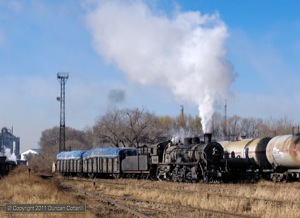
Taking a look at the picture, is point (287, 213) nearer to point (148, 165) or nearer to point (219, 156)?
point (219, 156)

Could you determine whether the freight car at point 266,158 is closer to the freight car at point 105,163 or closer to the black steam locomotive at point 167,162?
the black steam locomotive at point 167,162

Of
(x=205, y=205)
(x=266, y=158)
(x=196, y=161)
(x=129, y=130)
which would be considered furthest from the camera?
(x=129, y=130)

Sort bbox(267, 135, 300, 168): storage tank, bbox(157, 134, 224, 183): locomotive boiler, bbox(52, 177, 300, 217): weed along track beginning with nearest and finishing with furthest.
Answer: bbox(52, 177, 300, 217): weed along track, bbox(267, 135, 300, 168): storage tank, bbox(157, 134, 224, 183): locomotive boiler

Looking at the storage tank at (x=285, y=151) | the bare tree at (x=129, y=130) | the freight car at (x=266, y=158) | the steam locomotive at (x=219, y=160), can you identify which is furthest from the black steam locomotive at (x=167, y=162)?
the bare tree at (x=129, y=130)

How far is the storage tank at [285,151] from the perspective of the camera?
26.5 m

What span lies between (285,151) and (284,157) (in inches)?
16.0

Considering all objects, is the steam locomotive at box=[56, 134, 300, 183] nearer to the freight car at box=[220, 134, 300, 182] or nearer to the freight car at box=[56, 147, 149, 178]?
the freight car at box=[220, 134, 300, 182]

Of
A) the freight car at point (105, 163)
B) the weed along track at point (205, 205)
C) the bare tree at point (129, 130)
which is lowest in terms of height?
the weed along track at point (205, 205)

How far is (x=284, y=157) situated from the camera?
1080 inches

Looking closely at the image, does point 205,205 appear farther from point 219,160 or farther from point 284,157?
point 219,160

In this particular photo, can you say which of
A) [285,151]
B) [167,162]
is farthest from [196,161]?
[285,151]

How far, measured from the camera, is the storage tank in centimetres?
2655

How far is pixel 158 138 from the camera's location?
6762 cm

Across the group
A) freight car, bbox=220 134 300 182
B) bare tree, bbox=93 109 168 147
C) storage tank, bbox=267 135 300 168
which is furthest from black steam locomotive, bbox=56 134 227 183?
bare tree, bbox=93 109 168 147
